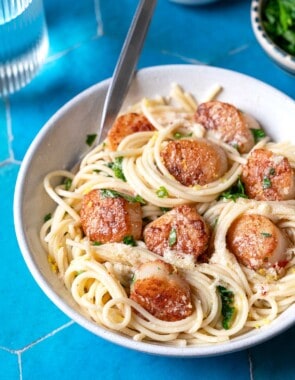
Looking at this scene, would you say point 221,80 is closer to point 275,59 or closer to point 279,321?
point 275,59

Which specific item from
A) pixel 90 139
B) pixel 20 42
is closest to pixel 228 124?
pixel 90 139

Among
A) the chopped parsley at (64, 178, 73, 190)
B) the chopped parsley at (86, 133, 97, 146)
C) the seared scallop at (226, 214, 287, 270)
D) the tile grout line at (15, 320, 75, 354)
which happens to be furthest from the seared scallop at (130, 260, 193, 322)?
the chopped parsley at (86, 133, 97, 146)

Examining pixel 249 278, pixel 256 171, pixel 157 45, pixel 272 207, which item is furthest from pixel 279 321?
pixel 157 45

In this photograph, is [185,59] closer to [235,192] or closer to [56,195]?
[235,192]

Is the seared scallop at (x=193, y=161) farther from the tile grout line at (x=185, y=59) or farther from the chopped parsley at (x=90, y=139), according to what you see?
the tile grout line at (x=185, y=59)

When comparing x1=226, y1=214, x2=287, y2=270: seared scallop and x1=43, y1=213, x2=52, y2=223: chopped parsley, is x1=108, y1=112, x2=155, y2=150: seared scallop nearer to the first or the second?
x1=43, y1=213, x2=52, y2=223: chopped parsley

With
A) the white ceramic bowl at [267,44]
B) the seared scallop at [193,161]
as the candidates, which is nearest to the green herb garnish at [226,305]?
the seared scallop at [193,161]

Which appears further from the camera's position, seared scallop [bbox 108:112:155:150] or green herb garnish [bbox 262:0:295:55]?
green herb garnish [bbox 262:0:295:55]
